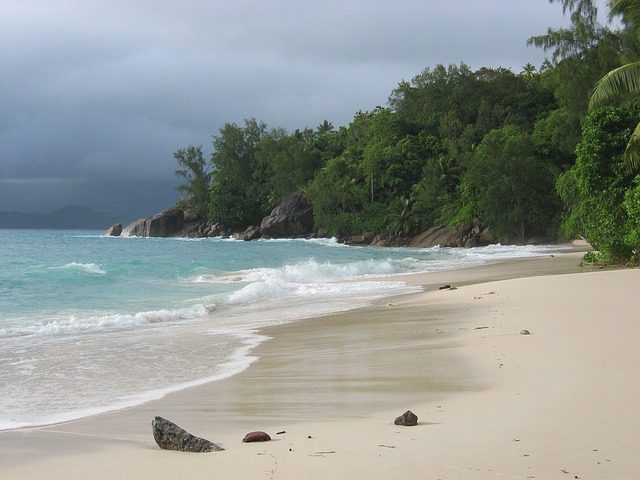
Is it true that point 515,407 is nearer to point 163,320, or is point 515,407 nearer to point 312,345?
point 312,345

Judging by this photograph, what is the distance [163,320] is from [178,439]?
1019 cm

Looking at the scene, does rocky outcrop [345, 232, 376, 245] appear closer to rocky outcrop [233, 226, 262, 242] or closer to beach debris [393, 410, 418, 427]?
rocky outcrop [233, 226, 262, 242]

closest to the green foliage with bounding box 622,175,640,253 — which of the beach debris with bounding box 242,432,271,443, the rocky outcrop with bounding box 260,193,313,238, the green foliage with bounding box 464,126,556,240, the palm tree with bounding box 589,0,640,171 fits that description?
the palm tree with bounding box 589,0,640,171

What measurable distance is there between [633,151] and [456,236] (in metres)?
44.6

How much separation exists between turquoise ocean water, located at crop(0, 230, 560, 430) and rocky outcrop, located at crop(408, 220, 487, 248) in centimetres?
3376

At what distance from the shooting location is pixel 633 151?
17.9 meters

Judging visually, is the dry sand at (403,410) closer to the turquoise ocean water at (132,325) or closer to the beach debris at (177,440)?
the beach debris at (177,440)

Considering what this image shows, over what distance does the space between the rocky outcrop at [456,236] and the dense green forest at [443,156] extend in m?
1.10

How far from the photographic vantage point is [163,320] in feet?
46.8

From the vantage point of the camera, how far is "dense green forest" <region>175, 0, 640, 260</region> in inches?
1810

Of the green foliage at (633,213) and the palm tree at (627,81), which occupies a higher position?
the palm tree at (627,81)

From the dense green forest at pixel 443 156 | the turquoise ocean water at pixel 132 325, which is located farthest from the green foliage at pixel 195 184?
the turquoise ocean water at pixel 132 325

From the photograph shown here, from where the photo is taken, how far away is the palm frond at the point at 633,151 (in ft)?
57.0

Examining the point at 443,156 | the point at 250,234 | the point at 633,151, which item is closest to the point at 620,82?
the point at 633,151
